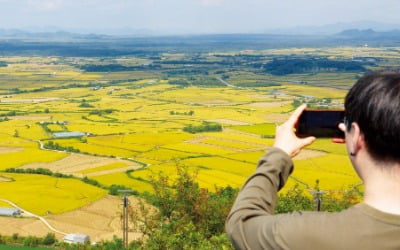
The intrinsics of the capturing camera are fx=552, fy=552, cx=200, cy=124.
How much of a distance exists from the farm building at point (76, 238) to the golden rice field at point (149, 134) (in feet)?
12.4

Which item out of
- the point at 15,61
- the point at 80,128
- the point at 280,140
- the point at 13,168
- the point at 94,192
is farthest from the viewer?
the point at 15,61

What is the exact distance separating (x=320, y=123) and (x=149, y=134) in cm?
3384

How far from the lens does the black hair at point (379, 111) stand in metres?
1.25

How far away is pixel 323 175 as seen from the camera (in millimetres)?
24469

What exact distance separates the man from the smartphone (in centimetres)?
12

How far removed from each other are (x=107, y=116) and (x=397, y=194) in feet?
143

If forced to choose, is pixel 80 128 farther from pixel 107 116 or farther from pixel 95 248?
pixel 95 248

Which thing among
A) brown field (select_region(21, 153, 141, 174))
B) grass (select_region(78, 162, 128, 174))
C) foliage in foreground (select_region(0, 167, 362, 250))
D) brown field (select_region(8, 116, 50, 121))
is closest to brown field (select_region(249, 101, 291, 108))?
brown field (select_region(8, 116, 50, 121))

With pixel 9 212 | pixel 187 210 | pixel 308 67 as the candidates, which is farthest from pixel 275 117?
pixel 308 67

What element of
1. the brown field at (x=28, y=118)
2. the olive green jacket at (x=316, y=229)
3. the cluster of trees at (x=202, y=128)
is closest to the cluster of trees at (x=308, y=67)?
the cluster of trees at (x=202, y=128)

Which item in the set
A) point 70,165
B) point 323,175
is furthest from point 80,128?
point 323,175

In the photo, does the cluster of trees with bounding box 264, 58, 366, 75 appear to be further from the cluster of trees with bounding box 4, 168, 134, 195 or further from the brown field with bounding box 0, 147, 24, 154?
the cluster of trees with bounding box 4, 168, 134, 195

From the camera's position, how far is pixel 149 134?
35188 millimetres

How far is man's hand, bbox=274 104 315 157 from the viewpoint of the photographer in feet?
4.99
